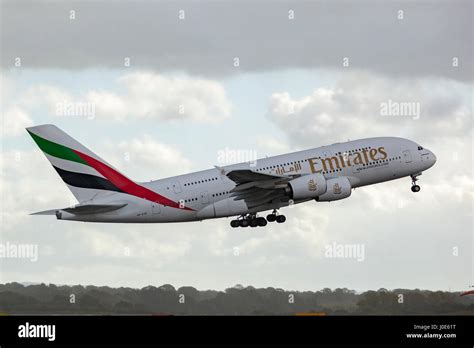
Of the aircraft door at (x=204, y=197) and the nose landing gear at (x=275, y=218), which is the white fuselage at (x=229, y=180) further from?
the nose landing gear at (x=275, y=218)

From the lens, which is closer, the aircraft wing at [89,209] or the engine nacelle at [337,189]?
the aircraft wing at [89,209]

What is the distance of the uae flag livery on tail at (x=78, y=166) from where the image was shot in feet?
206

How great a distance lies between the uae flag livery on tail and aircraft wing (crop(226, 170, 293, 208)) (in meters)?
6.49

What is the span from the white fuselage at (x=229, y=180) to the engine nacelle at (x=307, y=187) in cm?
69

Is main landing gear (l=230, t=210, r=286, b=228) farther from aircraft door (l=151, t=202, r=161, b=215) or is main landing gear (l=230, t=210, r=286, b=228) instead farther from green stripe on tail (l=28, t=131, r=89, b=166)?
green stripe on tail (l=28, t=131, r=89, b=166)

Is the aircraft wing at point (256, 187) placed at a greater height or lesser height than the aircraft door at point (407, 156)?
lesser

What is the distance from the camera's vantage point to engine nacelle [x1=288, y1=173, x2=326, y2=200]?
199 feet

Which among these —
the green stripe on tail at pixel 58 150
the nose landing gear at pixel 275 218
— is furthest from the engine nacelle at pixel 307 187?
the green stripe on tail at pixel 58 150
